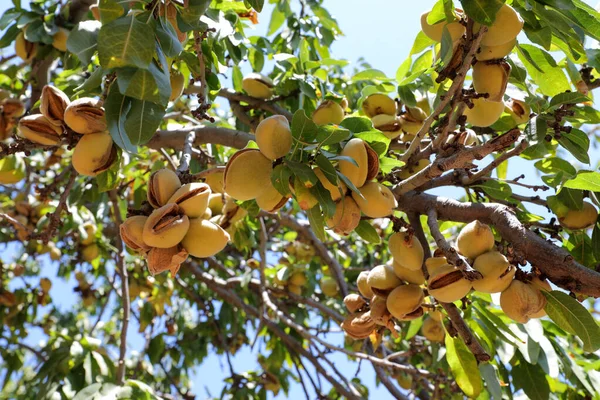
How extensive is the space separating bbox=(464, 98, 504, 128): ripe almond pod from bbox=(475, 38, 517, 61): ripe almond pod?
17 cm

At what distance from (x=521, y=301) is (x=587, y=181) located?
43 centimetres

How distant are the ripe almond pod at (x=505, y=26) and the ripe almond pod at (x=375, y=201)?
1.61 feet

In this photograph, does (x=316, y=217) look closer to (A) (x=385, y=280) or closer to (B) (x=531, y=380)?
(A) (x=385, y=280)

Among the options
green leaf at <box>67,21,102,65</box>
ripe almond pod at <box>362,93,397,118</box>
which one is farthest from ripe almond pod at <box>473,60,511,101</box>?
green leaf at <box>67,21,102,65</box>

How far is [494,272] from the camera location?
4.69ft

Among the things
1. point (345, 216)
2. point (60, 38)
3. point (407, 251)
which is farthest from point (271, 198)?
point (60, 38)

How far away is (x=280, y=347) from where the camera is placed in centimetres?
413

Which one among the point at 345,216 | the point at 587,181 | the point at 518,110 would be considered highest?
the point at 518,110

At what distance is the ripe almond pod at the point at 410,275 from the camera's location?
1669 millimetres

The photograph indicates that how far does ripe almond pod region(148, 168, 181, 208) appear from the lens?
4.82ft

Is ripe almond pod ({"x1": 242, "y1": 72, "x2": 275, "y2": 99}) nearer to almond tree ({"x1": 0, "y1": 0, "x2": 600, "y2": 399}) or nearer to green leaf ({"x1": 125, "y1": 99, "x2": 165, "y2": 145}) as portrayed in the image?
almond tree ({"x1": 0, "y1": 0, "x2": 600, "y2": 399})

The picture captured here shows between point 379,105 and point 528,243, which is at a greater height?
point 379,105

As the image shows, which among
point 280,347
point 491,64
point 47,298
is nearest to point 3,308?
point 47,298

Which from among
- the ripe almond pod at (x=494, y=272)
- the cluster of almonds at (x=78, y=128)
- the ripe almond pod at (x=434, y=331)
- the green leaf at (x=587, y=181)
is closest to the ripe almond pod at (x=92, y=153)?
the cluster of almonds at (x=78, y=128)
